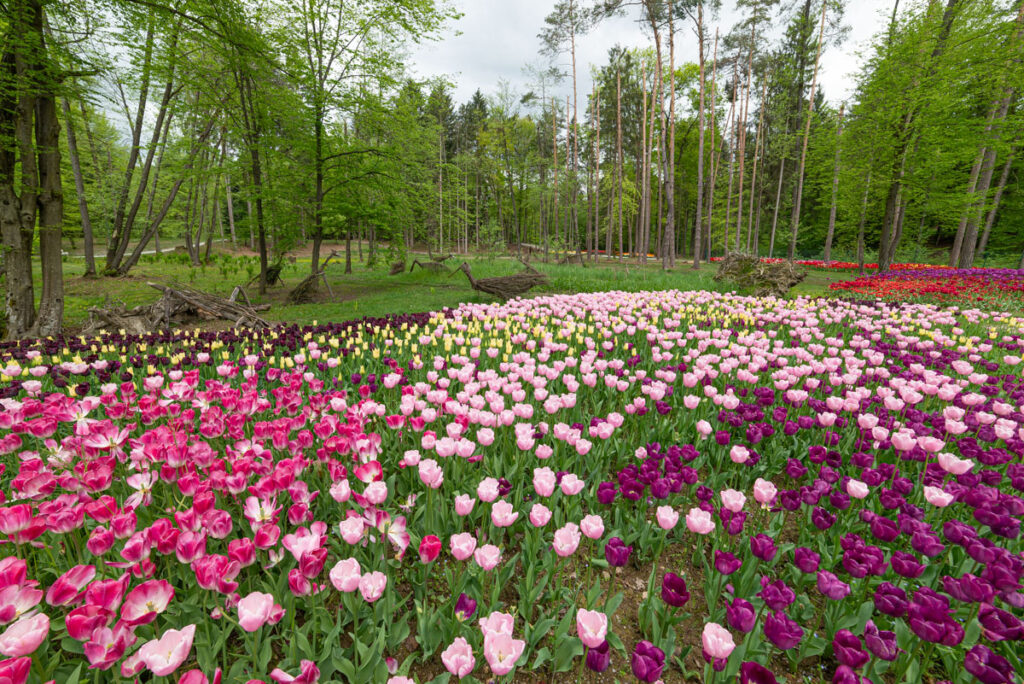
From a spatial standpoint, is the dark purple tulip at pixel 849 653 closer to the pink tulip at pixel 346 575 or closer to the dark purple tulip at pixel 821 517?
the dark purple tulip at pixel 821 517

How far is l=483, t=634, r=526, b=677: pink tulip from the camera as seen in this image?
4.19 feet

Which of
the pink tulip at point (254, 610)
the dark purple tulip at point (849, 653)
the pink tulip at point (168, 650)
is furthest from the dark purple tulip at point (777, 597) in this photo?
the pink tulip at point (168, 650)

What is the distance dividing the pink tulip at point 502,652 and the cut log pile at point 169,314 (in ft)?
22.5

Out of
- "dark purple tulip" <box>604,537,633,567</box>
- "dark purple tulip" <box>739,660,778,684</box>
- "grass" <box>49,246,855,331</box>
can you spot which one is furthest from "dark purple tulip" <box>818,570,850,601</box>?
"grass" <box>49,246,855,331</box>

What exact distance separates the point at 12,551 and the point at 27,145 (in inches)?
351

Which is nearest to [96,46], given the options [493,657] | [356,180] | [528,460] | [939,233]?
[356,180]

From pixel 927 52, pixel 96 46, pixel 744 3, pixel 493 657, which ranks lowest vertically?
pixel 493 657

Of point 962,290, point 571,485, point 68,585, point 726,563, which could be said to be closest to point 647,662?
point 726,563

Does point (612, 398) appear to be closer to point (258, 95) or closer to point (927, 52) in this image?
point (258, 95)

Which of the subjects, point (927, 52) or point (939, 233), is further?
point (939, 233)

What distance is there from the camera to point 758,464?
3.16 metres

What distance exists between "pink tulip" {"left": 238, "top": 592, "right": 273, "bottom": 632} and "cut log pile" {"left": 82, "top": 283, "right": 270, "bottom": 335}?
6.40m

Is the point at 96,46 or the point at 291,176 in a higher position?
the point at 96,46

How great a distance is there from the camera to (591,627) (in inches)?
53.0
